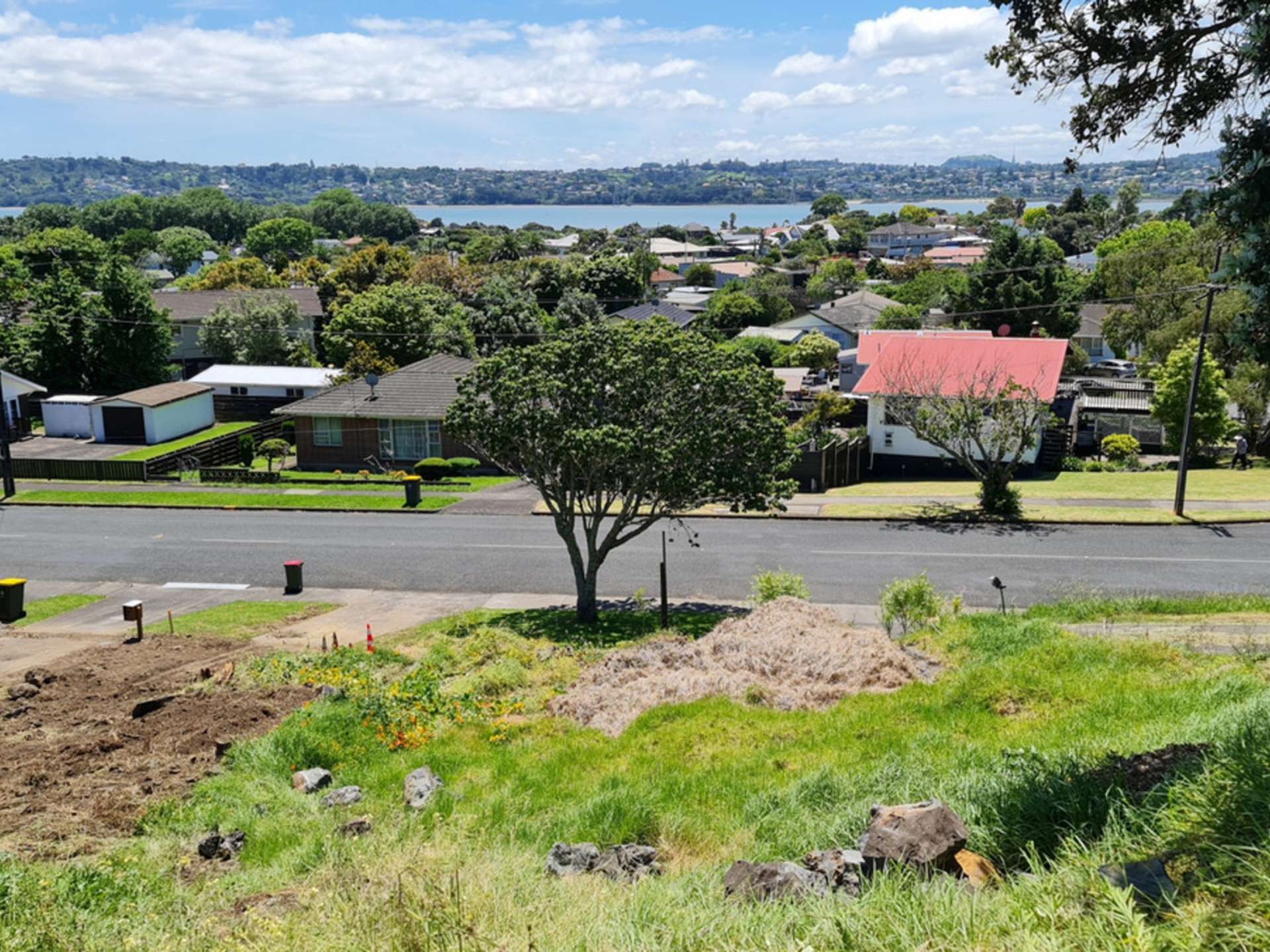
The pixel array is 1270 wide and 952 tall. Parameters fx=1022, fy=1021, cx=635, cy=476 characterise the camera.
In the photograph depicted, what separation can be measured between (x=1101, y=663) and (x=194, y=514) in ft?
105

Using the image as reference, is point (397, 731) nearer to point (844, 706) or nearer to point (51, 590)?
point (844, 706)

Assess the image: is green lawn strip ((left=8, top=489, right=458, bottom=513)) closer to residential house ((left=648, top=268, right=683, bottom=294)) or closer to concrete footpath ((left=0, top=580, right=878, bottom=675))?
concrete footpath ((left=0, top=580, right=878, bottom=675))

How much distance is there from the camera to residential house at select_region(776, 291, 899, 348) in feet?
254

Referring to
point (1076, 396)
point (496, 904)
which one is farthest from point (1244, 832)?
point (1076, 396)

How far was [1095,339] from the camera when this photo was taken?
7712cm

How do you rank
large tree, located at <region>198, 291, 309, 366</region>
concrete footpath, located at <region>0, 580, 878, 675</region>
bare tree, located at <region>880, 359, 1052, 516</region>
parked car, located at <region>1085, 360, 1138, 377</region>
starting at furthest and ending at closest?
parked car, located at <region>1085, 360, 1138, 377</region>
large tree, located at <region>198, 291, 309, 366</region>
bare tree, located at <region>880, 359, 1052, 516</region>
concrete footpath, located at <region>0, 580, 878, 675</region>

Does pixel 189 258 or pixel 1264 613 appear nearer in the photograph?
pixel 1264 613

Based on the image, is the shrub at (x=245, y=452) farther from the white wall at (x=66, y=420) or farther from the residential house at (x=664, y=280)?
the residential house at (x=664, y=280)

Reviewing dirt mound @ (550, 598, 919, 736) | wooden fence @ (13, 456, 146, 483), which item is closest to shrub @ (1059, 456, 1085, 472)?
dirt mound @ (550, 598, 919, 736)

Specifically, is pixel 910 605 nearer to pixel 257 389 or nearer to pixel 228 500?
pixel 228 500

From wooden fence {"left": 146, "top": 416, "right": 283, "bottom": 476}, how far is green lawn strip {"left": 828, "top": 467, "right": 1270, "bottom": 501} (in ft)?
92.2

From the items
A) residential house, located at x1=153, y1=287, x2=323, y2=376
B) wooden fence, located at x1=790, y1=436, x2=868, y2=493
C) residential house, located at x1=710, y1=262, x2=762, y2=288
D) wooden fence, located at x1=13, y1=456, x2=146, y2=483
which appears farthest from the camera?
residential house, located at x1=710, y1=262, x2=762, y2=288

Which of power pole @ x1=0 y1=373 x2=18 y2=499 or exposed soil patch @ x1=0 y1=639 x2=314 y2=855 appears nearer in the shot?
exposed soil patch @ x1=0 y1=639 x2=314 y2=855

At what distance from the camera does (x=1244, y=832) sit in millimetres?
6980
